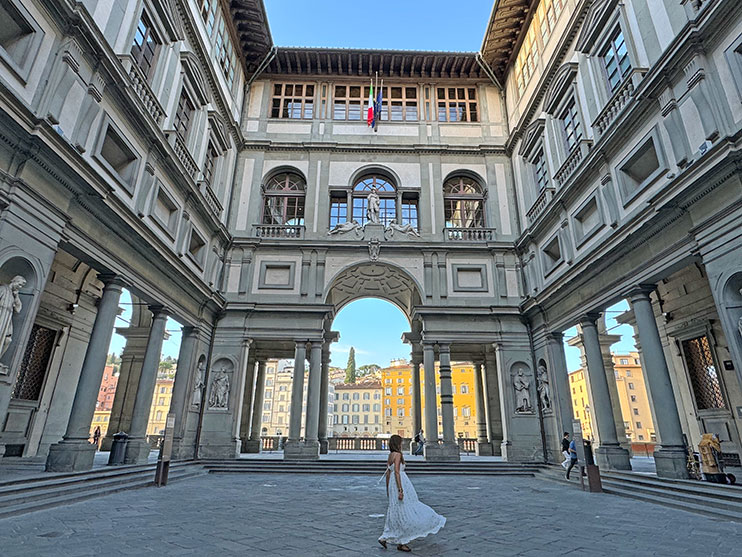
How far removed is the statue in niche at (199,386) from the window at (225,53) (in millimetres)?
13508

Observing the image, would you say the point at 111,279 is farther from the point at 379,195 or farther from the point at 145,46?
the point at 379,195

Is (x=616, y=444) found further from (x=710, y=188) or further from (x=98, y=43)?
(x=98, y=43)

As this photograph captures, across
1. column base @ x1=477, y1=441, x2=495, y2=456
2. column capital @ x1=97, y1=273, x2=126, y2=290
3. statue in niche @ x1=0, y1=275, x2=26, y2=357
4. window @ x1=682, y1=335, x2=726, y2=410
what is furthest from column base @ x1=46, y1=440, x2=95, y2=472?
window @ x1=682, y1=335, x2=726, y2=410

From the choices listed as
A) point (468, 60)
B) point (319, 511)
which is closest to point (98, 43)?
point (319, 511)

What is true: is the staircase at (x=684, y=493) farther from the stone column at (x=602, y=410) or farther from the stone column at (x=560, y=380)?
the stone column at (x=560, y=380)

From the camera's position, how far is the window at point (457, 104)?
77.0ft

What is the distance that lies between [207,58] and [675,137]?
1676 centimetres

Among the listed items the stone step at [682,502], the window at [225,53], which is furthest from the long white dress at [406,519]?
the window at [225,53]

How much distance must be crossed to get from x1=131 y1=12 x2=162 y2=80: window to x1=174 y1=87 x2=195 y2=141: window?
67.1 inches

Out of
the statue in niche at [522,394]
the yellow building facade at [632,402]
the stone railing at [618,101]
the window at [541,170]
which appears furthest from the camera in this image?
the yellow building facade at [632,402]

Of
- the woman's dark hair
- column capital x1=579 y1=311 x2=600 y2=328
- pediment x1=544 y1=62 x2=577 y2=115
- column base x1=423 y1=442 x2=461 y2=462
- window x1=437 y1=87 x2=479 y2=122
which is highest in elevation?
window x1=437 y1=87 x2=479 y2=122

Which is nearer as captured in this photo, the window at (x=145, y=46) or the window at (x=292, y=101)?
the window at (x=145, y=46)

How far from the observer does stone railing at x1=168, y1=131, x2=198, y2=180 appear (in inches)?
561

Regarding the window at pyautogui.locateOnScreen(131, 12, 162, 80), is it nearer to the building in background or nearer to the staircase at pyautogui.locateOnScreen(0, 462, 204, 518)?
Answer: the staircase at pyautogui.locateOnScreen(0, 462, 204, 518)
